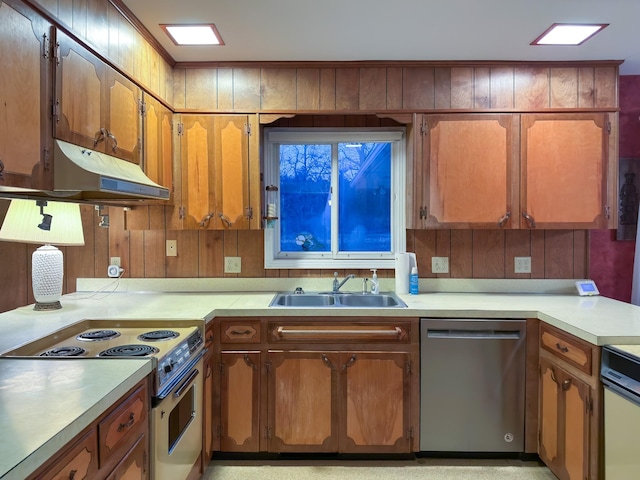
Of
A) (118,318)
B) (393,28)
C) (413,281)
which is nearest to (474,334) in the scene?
(413,281)

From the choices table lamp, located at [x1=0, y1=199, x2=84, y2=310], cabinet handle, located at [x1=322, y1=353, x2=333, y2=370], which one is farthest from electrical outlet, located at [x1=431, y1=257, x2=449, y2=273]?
table lamp, located at [x1=0, y1=199, x2=84, y2=310]

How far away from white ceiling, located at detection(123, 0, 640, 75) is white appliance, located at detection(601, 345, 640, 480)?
5.35 feet

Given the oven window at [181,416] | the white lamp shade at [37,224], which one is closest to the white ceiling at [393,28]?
the white lamp shade at [37,224]

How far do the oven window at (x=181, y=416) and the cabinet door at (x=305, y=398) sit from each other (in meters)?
0.51

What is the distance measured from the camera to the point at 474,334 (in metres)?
2.28

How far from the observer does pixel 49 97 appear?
1.50 m

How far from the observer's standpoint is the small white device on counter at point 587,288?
8.82ft

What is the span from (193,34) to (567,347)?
2.54 metres

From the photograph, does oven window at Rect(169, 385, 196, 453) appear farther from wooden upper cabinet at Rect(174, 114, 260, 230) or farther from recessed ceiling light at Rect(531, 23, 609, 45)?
recessed ceiling light at Rect(531, 23, 609, 45)

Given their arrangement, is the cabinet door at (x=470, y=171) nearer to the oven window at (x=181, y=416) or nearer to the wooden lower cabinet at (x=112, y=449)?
the oven window at (x=181, y=416)

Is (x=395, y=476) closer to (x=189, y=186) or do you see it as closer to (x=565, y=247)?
(x=565, y=247)

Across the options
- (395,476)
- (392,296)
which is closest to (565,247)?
(392,296)

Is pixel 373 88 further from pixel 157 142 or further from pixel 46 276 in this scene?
pixel 46 276

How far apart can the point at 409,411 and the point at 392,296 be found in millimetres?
714
